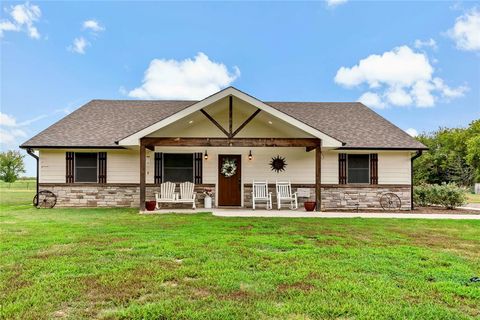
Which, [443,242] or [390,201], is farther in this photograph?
[390,201]

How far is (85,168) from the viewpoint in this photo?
1116 centimetres

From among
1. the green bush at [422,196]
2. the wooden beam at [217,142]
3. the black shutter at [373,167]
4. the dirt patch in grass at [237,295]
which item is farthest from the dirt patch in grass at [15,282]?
the green bush at [422,196]

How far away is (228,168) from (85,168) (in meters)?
4.78

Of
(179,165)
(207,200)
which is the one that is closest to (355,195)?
(207,200)

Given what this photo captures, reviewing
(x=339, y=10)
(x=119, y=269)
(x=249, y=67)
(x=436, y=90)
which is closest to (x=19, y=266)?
(x=119, y=269)

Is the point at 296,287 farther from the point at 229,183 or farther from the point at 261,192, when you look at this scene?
the point at 229,183

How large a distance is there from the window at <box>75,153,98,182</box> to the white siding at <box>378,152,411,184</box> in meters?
9.57

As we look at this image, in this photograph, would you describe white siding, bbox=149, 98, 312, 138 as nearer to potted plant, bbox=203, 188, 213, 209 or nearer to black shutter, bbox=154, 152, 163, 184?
black shutter, bbox=154, 152, 163, 184

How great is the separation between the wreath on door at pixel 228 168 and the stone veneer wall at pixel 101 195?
93 cm

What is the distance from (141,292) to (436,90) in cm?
2971

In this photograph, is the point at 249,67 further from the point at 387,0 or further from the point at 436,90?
the point at 436,90

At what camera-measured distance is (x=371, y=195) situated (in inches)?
442

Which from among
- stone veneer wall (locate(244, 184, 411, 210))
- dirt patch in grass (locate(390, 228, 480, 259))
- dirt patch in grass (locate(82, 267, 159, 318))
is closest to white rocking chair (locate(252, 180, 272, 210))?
stone veneer wall (locate(244, 184, 411, 210))

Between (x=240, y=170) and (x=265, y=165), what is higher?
(x=265, y=165)
